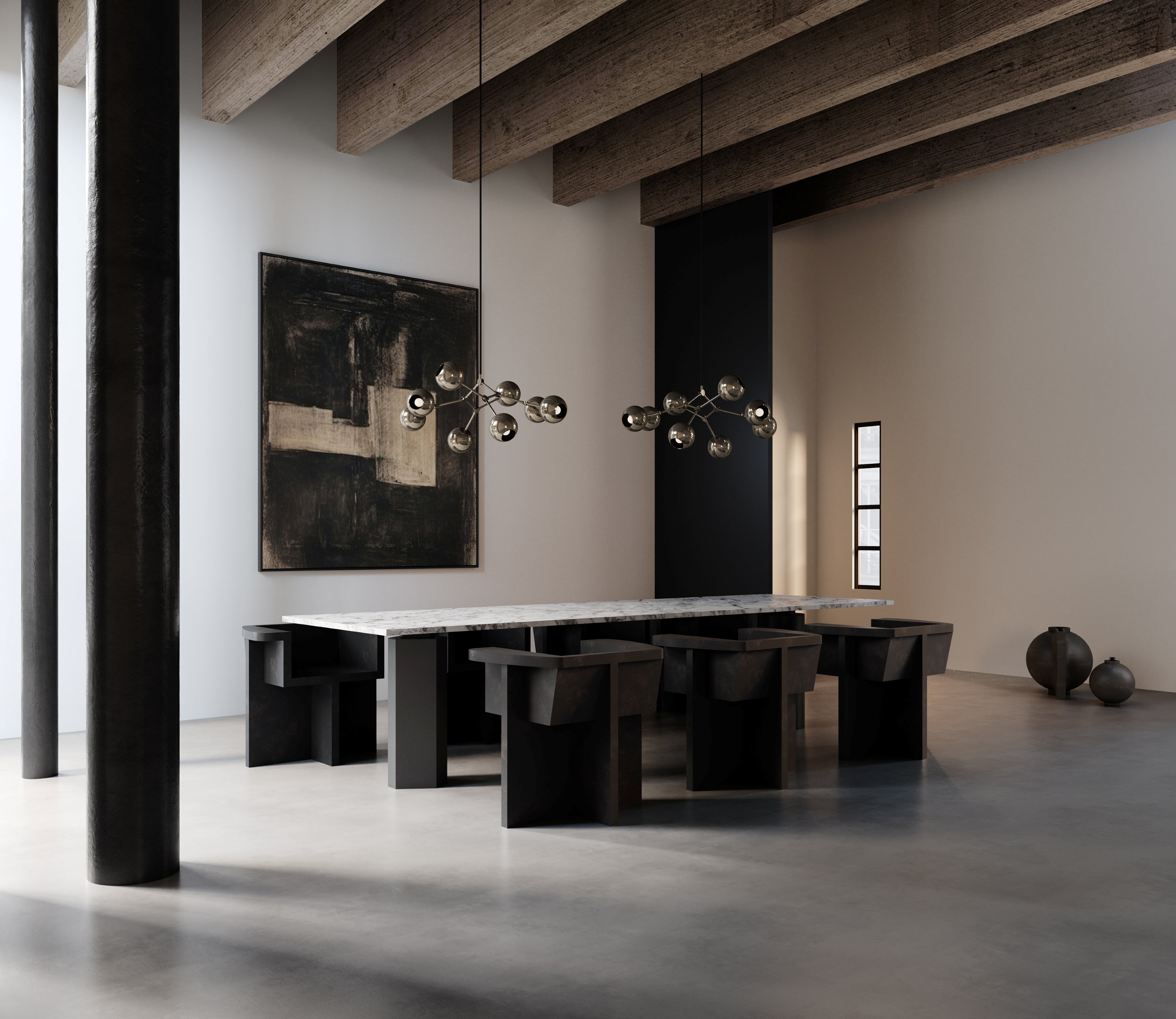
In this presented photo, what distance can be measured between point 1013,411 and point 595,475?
366 centimetres

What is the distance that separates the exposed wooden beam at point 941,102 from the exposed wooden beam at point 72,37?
4.89 metres

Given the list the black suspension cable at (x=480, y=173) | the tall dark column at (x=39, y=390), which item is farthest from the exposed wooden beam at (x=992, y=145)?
the tall dark column at (x=39, y=390)

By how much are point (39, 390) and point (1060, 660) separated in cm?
707

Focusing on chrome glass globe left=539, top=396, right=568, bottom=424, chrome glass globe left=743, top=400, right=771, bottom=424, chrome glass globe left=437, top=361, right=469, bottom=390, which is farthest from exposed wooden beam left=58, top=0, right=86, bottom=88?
chrome glass globe left=743, top=400, right=771, bottom=424

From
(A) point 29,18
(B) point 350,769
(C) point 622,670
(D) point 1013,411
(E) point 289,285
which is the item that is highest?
(A) point 29,18

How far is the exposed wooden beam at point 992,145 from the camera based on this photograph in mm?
7531

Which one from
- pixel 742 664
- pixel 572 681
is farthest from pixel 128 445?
pixel 742 664

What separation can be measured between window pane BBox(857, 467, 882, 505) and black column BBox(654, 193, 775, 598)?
1.70 meters

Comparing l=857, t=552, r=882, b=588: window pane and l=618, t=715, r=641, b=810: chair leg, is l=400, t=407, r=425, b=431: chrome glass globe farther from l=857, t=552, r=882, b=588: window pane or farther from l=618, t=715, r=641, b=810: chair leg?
l=857, t=552, r=882, b=588: window pane

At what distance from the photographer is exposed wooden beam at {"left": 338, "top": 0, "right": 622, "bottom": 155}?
6012mm

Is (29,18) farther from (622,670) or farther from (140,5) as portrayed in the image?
(622,670)

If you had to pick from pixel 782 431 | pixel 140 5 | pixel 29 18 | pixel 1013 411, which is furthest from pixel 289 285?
pixel 1013 411

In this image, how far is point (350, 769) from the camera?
560cm

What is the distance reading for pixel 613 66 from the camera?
274 inches
